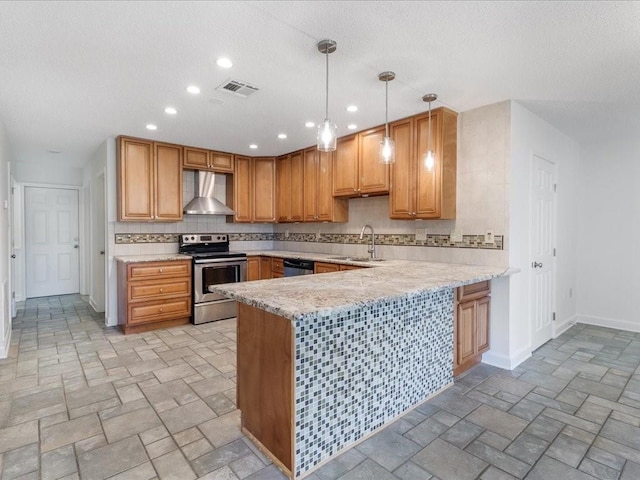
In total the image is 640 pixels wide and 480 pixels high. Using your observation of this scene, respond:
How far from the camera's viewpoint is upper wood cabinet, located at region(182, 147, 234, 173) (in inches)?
193

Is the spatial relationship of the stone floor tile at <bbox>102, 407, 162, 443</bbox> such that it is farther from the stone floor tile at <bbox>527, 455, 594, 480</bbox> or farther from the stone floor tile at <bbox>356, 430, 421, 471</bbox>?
the stone floor tile at <bbox>527, 455, 594, 480</bbox>

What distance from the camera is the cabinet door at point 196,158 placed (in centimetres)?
487

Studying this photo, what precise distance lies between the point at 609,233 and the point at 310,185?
3.88 metres

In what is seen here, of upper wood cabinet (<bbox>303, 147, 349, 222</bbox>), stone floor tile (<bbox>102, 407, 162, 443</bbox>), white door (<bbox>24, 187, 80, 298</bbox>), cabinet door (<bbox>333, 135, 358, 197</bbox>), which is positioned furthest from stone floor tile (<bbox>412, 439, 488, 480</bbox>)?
white door (<bbox>24, 187, 80, 298</bbox>)

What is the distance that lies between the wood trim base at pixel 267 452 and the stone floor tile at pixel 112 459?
54 cm

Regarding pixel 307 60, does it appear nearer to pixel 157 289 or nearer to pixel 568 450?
pixel 568 450

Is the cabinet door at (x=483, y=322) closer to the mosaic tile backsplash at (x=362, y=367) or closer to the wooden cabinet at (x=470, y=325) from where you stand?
the wooden cabinet at (x=470, y=325)

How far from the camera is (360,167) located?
165 inches

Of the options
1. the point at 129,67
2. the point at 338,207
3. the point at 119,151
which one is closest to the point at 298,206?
the point at 338,207

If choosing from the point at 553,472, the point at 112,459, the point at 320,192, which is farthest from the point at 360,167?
the point at 112,459

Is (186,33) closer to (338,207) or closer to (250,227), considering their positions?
(338,207)

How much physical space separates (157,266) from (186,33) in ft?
9.81

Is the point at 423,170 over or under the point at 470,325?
over

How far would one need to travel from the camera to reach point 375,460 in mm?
1892
